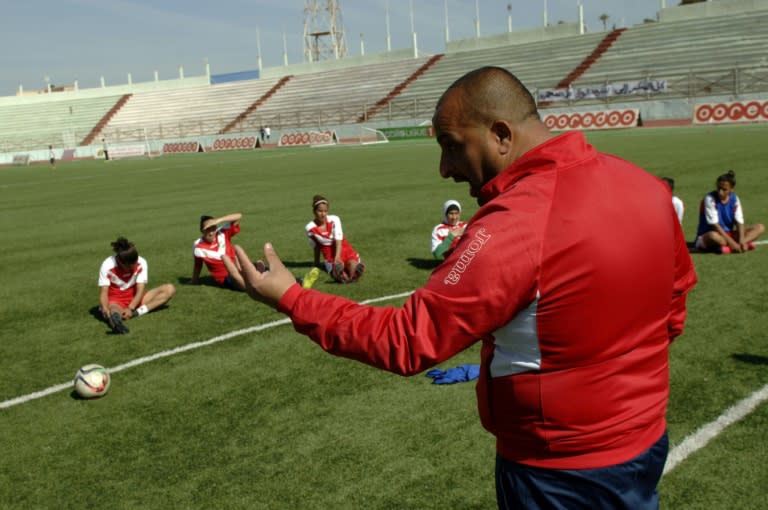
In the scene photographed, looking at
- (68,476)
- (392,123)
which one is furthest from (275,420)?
(392,123)

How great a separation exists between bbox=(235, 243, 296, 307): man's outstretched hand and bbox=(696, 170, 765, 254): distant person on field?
10369mm

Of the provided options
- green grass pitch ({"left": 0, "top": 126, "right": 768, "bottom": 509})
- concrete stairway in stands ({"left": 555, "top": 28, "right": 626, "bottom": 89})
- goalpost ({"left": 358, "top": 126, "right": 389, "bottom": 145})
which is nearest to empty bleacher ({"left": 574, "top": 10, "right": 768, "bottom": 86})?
concrete stairway in stands ({"left": 555, "top": 28, "right": 626, "bottom": 89})

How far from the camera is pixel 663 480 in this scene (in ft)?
15.3

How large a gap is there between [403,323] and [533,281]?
1.27ft

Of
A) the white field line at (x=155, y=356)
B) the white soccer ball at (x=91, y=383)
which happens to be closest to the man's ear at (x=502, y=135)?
the white soccer ball at (x=91, y=383)

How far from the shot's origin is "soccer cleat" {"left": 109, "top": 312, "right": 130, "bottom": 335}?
342 inches

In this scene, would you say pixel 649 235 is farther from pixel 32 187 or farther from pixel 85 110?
pixel 85 110

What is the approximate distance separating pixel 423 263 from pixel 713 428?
22.4ft

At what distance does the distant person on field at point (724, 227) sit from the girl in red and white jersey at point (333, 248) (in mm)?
5350

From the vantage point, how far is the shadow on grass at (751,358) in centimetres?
655

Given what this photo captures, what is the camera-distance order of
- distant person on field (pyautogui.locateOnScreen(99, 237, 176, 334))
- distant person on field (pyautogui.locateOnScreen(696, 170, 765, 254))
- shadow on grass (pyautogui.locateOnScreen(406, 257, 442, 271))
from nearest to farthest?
distant person on field (pyautogui.locateOnScreen(99, 237, 176, 334)) → distant person on field (pyautogui.locateOnScreen(696, 170, 765, 254)) → shadow on grass (pyautogui.locateOnScreen(406, 257, 442, 271))

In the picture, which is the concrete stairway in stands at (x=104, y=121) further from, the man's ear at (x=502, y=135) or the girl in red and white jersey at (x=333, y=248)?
the man's ear at (x=502, y=135)

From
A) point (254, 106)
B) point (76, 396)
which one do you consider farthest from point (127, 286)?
point (254, 106)

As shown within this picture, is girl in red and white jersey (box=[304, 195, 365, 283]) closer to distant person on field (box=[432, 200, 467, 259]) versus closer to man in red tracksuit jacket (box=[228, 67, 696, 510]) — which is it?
distant person on field (box=[432, 200, 467, 259])
